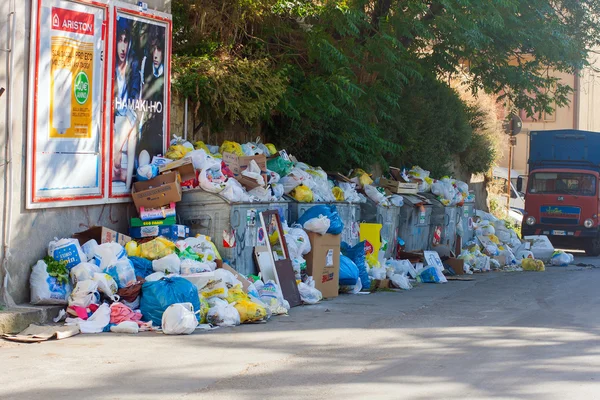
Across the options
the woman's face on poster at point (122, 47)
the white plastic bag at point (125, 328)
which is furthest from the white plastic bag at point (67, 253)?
the woman's face on poster at point (122, 47)

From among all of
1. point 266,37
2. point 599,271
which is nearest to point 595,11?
point 599,271

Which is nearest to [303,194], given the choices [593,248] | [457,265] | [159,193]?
[159,193]

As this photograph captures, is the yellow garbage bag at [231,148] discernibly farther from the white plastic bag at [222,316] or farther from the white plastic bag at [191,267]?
the white plastic bag at [222,316]

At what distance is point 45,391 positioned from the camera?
5812 mm

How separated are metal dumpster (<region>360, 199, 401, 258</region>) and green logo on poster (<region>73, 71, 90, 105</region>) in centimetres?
583

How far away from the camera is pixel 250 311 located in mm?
8984

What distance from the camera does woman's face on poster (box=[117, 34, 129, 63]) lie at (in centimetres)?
1026

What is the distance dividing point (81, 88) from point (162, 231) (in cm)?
188

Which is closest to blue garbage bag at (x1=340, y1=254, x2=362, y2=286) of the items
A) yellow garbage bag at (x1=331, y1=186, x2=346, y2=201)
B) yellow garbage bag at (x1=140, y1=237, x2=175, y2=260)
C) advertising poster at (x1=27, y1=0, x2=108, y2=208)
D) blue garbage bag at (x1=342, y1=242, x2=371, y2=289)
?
blue garbage bag at (x1=342, y1=242, x2=371, y2=289)

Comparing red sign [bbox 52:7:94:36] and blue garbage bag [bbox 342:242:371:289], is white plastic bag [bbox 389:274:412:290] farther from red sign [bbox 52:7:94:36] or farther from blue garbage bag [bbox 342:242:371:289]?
red sign [bbox 52:7:94:36]

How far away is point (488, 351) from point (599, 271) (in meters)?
10.4

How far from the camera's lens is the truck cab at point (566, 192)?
21.7m

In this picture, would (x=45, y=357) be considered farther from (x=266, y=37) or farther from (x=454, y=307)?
(x=266, y=37)

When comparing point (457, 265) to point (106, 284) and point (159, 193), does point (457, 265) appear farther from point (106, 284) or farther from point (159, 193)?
point (106, 284)
